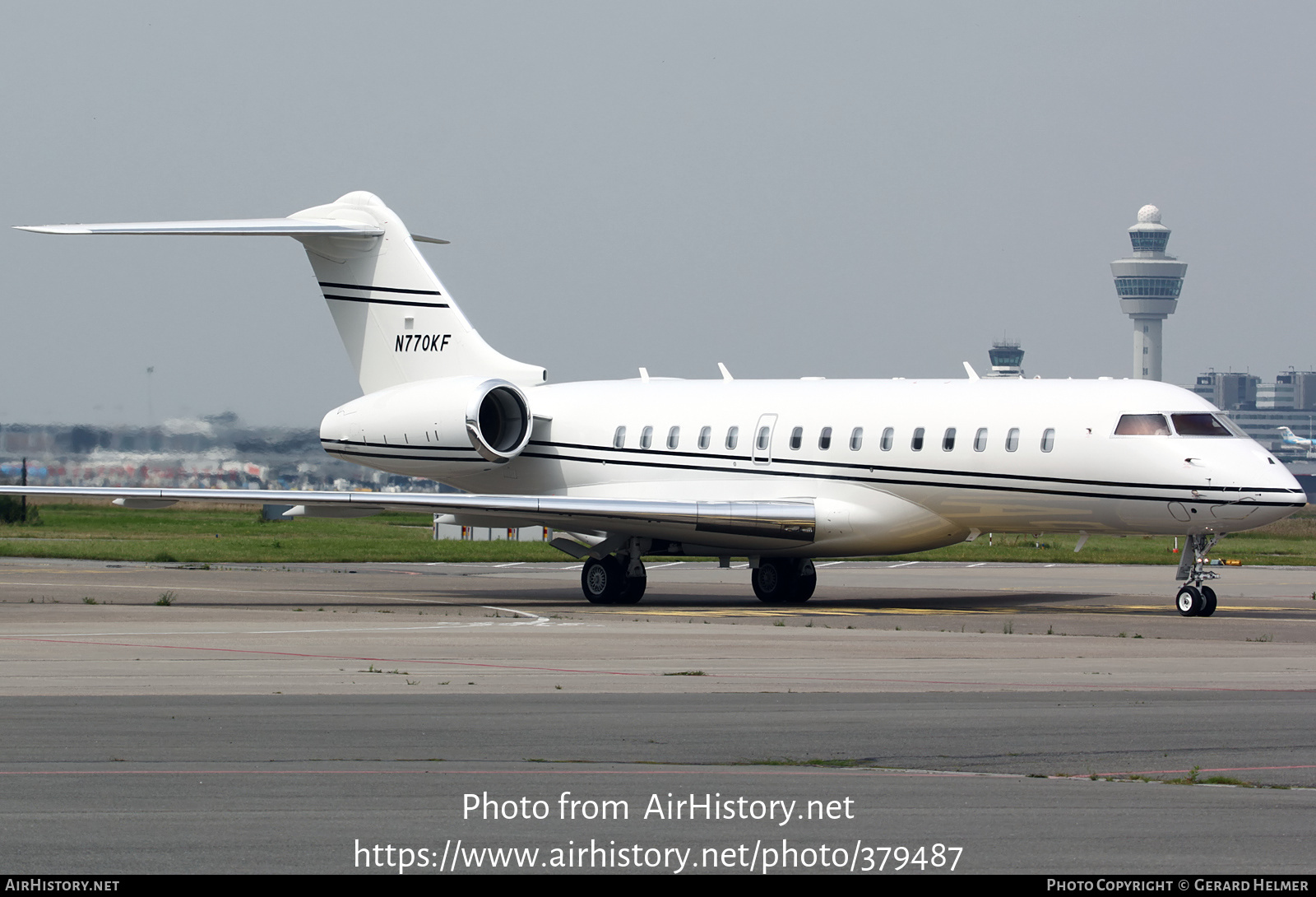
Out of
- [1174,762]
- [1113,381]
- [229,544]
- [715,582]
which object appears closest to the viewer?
[1174,762]

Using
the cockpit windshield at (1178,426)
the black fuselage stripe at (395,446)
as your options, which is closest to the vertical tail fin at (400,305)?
the black fuselage stripe at (395,446)

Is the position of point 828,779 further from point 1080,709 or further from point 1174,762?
point 1080,709

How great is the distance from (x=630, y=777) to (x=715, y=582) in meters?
26.9

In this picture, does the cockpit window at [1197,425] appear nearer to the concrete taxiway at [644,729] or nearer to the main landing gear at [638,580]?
the concrete taxiway at [644,729]

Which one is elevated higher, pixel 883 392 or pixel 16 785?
pixel 883 392

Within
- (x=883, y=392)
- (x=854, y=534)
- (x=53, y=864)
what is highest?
(x=883, y=392)

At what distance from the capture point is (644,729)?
1273 cm

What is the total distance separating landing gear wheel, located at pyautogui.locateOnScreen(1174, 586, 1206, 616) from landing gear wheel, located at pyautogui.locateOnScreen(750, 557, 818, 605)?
23.2ft

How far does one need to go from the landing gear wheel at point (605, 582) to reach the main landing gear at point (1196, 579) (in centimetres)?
943

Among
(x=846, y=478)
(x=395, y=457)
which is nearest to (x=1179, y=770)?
(x=846, y=478)

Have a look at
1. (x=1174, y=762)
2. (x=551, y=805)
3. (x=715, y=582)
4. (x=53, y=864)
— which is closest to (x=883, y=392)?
(x=715, y=582)

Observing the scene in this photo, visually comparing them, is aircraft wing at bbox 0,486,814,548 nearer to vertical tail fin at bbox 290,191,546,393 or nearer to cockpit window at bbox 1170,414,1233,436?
vertical tail fin at bbox 290,191,546,393

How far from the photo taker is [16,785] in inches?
390

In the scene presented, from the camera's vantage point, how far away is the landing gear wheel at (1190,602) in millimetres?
25312
